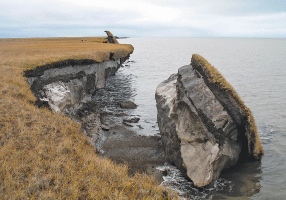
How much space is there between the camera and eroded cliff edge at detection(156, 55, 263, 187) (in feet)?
55.1

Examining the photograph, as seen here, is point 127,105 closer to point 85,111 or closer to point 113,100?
point 113,100

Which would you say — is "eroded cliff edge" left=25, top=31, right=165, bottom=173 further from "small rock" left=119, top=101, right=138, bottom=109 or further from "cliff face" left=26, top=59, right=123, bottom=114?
"small rock" left=119, top=101, right=138, bottom=109

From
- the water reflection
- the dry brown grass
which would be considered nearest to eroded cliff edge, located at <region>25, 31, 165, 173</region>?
the water reflection

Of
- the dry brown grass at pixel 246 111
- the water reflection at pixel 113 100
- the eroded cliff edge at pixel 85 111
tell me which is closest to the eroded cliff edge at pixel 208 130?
the dry brown grass at pixel 246 111

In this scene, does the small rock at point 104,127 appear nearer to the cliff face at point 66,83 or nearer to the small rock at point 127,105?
the cliff face at point 66,83

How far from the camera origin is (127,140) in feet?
79.1

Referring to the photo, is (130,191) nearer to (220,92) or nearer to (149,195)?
(149,195)

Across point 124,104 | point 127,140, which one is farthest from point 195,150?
point 124,104

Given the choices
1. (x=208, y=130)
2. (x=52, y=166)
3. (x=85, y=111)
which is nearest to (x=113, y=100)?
(x=85, y=111)

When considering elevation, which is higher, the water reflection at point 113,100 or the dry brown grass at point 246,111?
the dry brown grass at point 246,111

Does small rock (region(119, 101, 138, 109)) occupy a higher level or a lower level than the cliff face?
lower

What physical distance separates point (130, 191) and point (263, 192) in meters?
10.2

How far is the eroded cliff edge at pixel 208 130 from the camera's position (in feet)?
55.1

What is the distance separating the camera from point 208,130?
56.7 ft
